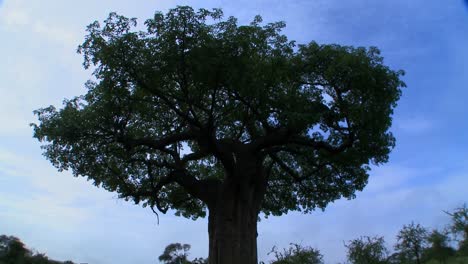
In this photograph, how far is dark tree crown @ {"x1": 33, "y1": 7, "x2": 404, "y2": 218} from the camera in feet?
39.9

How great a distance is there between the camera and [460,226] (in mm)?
20828

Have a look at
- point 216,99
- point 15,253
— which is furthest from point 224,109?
point 15,253

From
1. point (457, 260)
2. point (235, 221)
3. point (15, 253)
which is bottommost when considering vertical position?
point (457, 260)

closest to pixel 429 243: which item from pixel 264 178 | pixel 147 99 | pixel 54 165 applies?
pixel 264 178

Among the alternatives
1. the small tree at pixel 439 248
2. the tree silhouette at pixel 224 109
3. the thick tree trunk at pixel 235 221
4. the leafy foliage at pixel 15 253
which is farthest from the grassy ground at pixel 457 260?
the leafy foliage at pixel 15 253

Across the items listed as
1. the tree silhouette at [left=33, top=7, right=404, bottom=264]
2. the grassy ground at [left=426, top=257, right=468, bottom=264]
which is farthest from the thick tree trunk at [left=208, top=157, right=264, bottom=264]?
the grassy ground at [left=426, top=257, right=468, bottom=264]

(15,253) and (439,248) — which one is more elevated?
(15,253)

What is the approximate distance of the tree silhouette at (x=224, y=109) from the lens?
12.2 meters

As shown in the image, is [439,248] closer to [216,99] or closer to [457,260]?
[457,260]

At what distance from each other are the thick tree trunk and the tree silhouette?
34 millimetres

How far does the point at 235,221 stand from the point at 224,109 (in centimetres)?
365

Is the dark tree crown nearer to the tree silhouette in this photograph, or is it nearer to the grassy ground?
the tree silhouette

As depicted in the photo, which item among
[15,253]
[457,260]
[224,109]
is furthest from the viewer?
[15,253]

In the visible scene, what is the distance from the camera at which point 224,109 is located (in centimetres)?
1398
